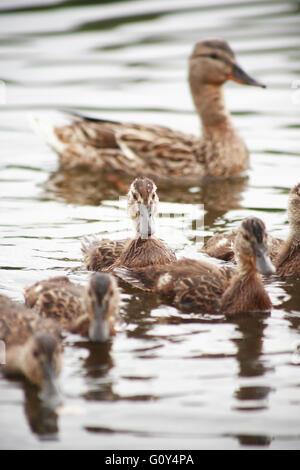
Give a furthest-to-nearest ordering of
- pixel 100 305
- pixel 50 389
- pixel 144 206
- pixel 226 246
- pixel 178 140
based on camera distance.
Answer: pixel 178 140 < pixel 226 246 < pixel 144 206 < pixel 100 305 < pixel 50 389

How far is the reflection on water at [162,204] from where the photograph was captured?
433 cm

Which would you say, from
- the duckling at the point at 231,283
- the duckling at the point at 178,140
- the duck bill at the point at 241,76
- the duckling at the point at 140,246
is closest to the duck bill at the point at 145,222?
the duckling at the point at 140,246

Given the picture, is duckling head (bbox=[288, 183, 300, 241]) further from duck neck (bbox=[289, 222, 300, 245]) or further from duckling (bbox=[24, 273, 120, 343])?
duckling (bbox=[24, 273, 120, 343])

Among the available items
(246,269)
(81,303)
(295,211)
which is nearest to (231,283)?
(246,269)

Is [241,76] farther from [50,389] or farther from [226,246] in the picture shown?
[50,389]

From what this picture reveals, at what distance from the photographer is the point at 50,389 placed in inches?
171

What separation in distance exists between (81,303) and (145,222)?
3.46 ft

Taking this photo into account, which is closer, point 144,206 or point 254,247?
point 254,247

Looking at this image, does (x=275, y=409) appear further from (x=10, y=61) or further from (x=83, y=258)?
(x=10, y=61)

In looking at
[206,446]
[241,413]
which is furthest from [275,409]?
[206,446]

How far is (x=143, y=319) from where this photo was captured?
556 cm

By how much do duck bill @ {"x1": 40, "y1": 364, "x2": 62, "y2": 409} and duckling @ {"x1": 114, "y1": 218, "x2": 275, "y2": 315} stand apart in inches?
59.2

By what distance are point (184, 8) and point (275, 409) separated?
1087cm

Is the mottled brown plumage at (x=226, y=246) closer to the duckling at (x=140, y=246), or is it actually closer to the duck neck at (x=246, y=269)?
the duckling at (x=140, y=246)
